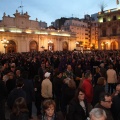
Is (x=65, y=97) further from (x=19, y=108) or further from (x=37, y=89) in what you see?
(x=19, y=108)

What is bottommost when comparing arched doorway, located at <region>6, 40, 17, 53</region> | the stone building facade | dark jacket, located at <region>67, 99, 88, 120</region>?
dark jacket, located at <region>67, 99, 88, 120</region>

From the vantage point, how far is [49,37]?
178 ft

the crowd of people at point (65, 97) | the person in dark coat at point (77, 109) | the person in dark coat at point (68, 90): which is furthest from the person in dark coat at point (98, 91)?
the person in dark coat at point (77, 109)

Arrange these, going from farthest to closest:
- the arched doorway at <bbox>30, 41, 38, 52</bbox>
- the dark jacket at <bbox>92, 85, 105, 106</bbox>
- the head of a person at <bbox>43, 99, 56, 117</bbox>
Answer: the arched doorway at <bbox>30, 41, 38, 52</bbox>
the dark jacket at <bbox>92, 85, 105, 106</bbox>
the head of a person at <bbox>43, 99, 56, 117</bbox>

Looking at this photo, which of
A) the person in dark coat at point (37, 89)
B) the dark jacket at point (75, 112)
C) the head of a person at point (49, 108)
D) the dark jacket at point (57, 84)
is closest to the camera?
the head of a person at point (49, 108)

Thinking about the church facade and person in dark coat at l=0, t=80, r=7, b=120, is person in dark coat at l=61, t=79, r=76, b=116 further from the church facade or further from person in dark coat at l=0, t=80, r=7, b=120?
the church facade

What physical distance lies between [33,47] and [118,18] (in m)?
22.4

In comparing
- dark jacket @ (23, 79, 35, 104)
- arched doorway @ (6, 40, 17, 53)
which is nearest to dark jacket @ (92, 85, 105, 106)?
dark jacket @ (23, 79, 35, 104)

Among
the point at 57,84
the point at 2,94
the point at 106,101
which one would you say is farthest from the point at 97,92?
the point at 2,94

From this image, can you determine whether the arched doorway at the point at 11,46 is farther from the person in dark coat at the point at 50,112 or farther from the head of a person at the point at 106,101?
the person in dark coat at the point at 50,112

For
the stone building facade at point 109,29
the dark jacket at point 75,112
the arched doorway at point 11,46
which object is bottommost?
the dark jacket at point 75,112

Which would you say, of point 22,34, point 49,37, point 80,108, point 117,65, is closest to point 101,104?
point 80,108

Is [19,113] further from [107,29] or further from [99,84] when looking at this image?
[107,29]

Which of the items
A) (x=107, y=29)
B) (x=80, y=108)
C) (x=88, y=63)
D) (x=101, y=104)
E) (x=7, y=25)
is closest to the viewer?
(x=101, y=104)
